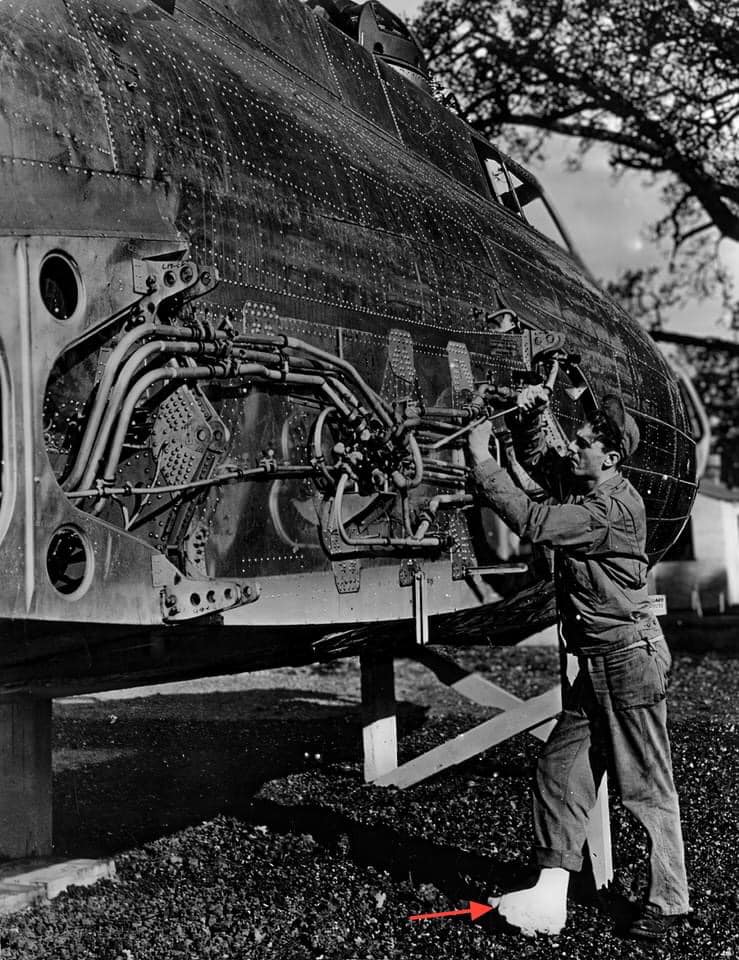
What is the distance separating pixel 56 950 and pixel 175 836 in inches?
74.4

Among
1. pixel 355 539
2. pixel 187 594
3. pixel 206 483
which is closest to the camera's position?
pixel 187 594

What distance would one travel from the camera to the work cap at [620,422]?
17.5ft

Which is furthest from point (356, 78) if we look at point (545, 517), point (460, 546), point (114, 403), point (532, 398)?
point (114, 403)

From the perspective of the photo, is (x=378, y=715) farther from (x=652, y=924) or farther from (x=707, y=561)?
(x=707, y=561)

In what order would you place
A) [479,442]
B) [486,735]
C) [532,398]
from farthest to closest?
1. [486,735]
2. [532,398]
3. [479,442]

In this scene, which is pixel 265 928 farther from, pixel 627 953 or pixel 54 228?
pixel 54 228

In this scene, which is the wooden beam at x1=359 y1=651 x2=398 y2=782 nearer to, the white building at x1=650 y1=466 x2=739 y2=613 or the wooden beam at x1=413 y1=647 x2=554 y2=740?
the wooden beam at x1=413 y1=647 x2=554 y2=740

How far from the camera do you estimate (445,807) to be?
8008 millimetres

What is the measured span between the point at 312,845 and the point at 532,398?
2922mm

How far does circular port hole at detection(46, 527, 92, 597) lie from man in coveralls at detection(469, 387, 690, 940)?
1864mm

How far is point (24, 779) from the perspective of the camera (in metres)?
6.71

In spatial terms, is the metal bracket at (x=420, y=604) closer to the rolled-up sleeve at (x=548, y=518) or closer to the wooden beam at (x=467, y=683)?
the rolled-up sleeve at (x=548, y=518)

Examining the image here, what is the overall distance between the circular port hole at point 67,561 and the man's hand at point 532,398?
113 inches

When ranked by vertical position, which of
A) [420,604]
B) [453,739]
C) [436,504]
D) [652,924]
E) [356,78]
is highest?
A: [356,78]
